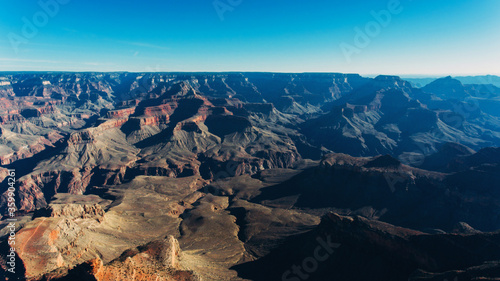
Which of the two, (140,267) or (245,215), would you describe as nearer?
(140,267)

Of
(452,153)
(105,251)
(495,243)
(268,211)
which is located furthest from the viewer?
(452,153)

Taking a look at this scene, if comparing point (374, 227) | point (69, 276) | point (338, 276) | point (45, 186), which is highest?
point (69, 276)

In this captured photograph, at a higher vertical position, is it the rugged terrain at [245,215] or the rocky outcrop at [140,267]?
the rocky outcrop at [140,267]

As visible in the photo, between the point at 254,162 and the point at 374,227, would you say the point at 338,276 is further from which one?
the point at 254,162

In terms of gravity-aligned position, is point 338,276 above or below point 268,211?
above

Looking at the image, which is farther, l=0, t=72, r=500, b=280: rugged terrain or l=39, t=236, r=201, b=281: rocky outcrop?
l=0, t=72, r=500, b=280: rugged terrain

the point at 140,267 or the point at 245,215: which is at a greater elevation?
the point at 140,267

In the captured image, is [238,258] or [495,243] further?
[238,258]

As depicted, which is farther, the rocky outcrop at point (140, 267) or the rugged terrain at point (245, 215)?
the rugged terrain at point (245, 215)

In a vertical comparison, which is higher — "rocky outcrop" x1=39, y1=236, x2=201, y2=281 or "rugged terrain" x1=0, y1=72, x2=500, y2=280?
"rocky outcrop" x1=39, y1=236, x2=201, y2=281

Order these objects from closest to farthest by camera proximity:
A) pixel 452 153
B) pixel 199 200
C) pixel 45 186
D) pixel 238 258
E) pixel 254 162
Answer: pixel 238 258 < pixel 199 200 < pixel 45 186 < pixel 452 153 < pixel 254 162

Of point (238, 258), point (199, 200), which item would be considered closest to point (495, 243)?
point (238, 258)
